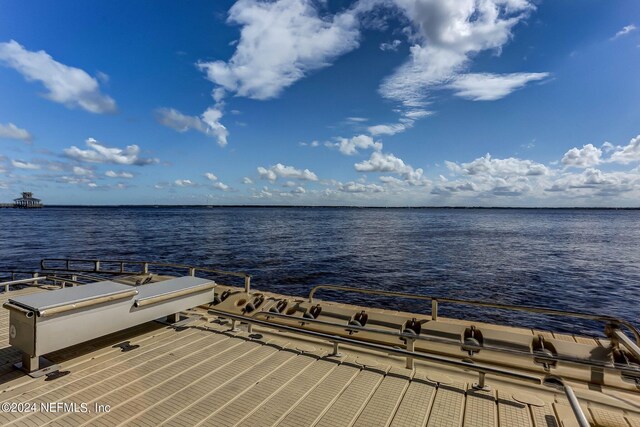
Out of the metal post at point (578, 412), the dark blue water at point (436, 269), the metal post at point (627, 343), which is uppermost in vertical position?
the metal post at point (627, 343)

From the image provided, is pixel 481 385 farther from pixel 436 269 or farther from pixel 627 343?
pixel 436 269

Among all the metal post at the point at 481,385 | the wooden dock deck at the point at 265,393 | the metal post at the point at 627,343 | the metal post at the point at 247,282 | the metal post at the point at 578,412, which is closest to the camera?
the metal post at the point at 578,412

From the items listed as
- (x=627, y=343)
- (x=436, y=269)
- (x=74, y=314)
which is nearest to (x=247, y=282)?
A: (x=74, y=314)

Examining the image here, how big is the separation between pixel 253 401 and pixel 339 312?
4512 mm

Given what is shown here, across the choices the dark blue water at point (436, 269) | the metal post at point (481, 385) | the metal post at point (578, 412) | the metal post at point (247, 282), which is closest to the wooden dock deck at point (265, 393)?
the metal post at point (481, 385)

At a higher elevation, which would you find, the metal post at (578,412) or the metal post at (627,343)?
the metal post at (627,343)

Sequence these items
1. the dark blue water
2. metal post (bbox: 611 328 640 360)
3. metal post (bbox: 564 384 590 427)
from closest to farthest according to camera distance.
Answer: metal post (bbox: 564 384 590 427)
metal post (bbox: 611 328 640 360)
the dark blue water

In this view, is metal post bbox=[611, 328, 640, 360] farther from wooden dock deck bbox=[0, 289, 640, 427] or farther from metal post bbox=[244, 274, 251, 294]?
metal post bbox=[244, 274, 251, 294]

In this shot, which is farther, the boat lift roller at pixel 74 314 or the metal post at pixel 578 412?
the boat lift roller at pixel 74 314

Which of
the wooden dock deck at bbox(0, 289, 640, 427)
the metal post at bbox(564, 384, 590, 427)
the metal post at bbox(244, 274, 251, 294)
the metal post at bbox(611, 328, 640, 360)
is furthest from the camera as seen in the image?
the metal post at bbox(244, 274, 251, 294)

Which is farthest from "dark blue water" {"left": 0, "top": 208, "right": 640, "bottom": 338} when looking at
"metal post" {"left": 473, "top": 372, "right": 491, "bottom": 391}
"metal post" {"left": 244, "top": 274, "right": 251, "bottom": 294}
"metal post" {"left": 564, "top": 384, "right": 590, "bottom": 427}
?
"metal post" {"left": 564, "top": 384, "right": 590, "bottom": 427}

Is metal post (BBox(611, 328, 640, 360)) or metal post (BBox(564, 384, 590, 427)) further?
metal post (BBox(611, 328, 640, 360))

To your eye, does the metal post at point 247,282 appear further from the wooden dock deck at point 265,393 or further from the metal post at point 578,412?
the metal post at point 578,412

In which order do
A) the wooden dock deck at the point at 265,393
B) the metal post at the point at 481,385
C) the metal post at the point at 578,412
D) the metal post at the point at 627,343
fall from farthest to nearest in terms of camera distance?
1. the metal post at the point at 481,385
2. the metal post at the point at 627,343
3. the wooden dock deck at the point at 265,393
4. the metal post at the point at 578,412
